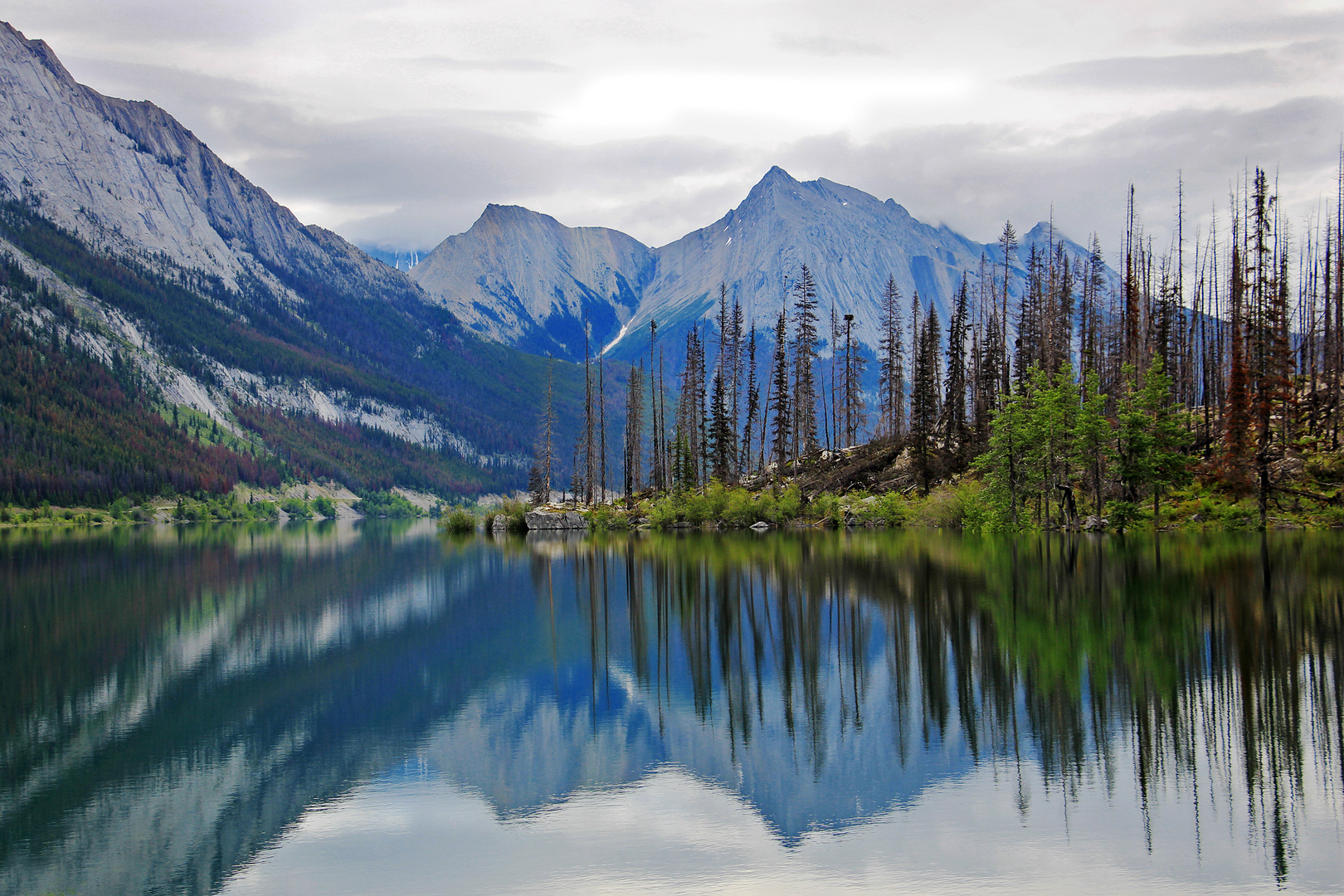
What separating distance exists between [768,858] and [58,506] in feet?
605

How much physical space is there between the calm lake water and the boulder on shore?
58201 millimetres

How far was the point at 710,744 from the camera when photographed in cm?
1600

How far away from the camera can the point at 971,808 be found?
40.2ft

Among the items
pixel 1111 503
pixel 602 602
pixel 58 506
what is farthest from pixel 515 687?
pixel 58 506

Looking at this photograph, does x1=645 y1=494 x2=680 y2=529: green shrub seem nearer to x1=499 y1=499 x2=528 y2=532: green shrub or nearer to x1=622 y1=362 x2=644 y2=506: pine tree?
x1=622 y1=362 x2=644 y2=506: pine tree

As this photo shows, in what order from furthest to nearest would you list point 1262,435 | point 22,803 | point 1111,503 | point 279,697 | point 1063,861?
1. point 1111,503
2. point 1262,435
3. point 279,697
4. point 22,803
5. point 1063,861

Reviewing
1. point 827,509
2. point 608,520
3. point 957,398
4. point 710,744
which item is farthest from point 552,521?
point 710,744

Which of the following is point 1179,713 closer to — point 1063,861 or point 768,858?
point 1063,861

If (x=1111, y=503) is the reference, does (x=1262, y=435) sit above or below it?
above

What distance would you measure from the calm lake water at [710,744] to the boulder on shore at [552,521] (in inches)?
2291

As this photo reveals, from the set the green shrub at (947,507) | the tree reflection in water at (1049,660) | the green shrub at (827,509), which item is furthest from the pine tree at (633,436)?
the tree reflection in water at (1049,660)

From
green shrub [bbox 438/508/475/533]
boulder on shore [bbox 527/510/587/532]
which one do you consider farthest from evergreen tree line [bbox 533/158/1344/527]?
green shrub [bbox 438/508/475/533]

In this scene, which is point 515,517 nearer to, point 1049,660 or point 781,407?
point 781,407

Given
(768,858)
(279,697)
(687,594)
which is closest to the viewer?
(768,858)
